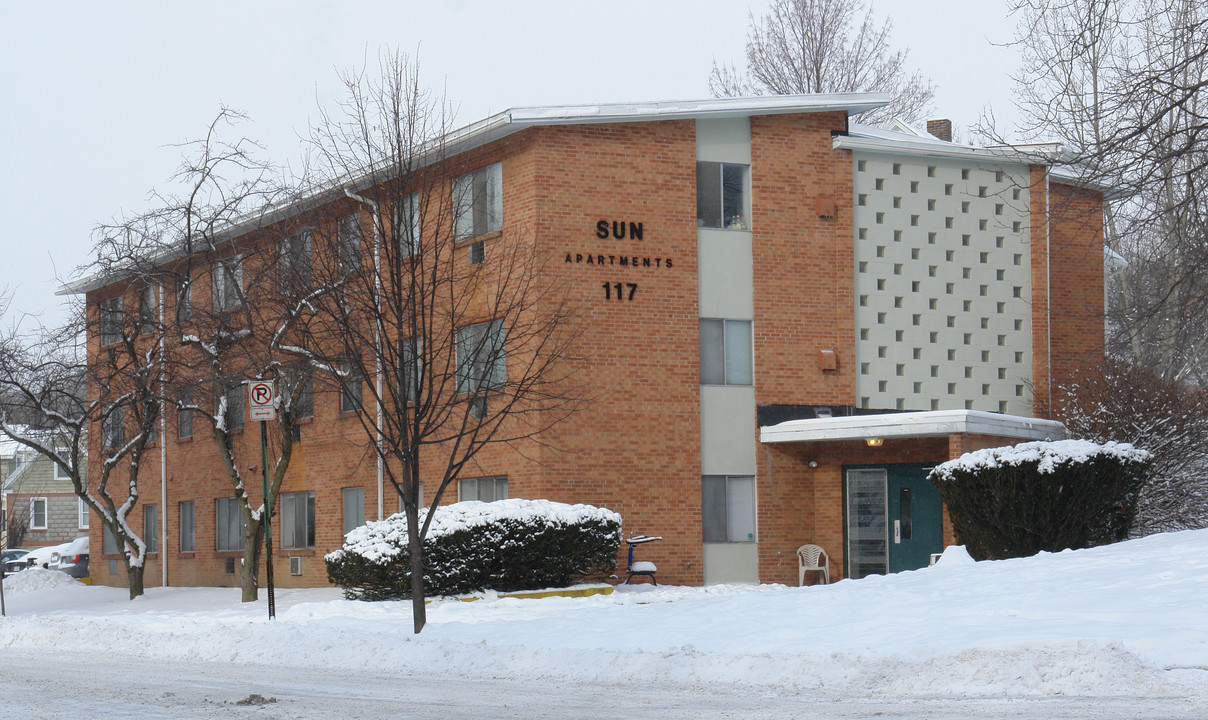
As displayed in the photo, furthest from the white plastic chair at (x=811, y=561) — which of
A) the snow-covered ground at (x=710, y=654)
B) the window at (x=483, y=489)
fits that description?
the window at (x=483, y=489)

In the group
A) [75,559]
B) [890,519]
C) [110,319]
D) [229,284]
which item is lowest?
[75,559]

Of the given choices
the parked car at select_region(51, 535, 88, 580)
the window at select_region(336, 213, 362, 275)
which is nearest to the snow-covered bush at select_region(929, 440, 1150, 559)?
the window at select_region(336, 213, 362, 275)

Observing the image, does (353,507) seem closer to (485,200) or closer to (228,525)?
(228,525)

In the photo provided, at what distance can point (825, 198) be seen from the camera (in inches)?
994

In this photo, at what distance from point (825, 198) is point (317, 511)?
1284 cm

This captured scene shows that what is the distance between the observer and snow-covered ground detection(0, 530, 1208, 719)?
1032 centimetres

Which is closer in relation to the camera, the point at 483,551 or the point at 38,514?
the point at 483,551

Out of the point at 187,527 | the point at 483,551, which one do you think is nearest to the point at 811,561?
the point at 483,551

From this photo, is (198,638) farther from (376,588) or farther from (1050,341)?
(1050,341)

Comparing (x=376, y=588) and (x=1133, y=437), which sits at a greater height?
(x=1133, y=437)

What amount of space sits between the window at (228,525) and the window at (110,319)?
16.4ft

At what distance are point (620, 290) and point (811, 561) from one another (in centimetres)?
609

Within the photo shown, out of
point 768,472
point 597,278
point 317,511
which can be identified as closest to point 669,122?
point 597,278

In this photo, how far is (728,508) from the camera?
24531mm
